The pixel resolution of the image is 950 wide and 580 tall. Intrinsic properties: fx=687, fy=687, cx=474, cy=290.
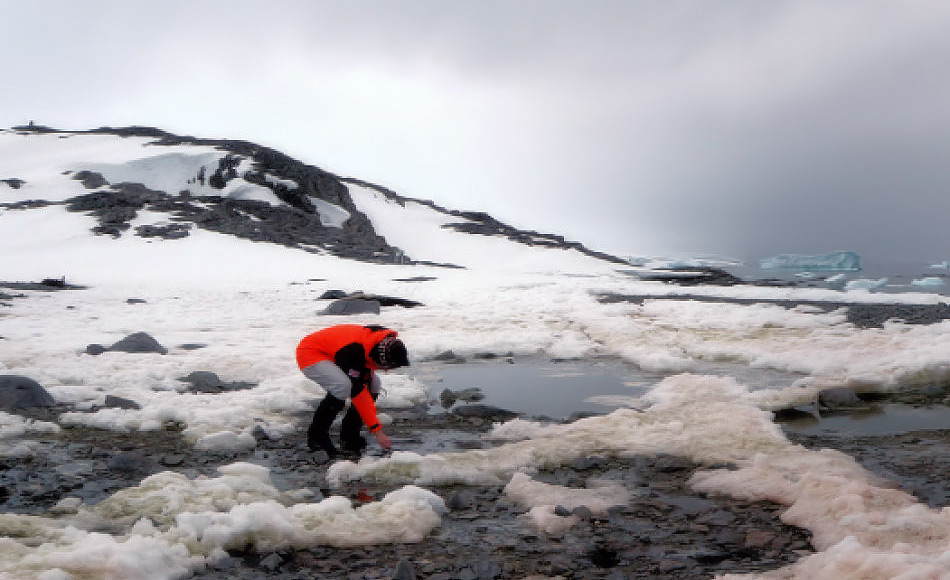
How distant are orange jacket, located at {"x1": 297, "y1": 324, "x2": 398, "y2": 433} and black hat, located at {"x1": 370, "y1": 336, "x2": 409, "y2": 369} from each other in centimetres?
7

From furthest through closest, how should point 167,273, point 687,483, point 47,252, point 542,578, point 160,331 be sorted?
point 47,252, point 167,273, point 160,331, point 687,483, point 542,578

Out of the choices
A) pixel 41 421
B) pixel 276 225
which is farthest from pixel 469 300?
pixel 276 225

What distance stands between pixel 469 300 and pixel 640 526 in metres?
22.0

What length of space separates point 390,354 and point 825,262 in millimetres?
117797

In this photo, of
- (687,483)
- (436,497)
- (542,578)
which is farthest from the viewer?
(687,483)

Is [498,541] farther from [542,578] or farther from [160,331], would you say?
[160,331]

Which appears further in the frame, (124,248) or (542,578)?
(124,248)

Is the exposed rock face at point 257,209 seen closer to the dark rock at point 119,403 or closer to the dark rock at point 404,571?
the dark rock at point 119,403

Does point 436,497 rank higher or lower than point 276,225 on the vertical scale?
lower

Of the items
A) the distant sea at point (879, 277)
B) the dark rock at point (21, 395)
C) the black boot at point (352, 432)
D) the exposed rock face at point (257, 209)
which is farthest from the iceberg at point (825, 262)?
the dark rock at point (21, 395)

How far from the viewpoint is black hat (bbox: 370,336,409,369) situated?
25.1 feet

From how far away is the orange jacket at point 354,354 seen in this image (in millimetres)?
7871

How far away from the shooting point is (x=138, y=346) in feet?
48.9

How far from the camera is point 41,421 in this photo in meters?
9.02
